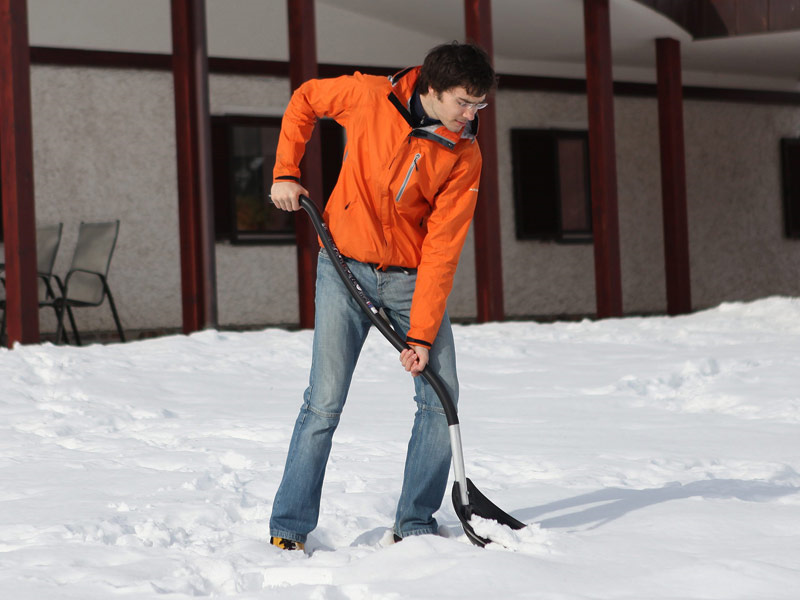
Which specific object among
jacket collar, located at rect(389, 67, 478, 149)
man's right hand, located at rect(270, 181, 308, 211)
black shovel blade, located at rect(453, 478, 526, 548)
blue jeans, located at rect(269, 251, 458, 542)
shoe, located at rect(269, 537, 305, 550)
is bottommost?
shoe, located at rect(269, 537, 305, 550)

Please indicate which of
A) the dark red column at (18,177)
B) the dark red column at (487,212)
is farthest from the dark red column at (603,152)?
the dark red column at (18,177)

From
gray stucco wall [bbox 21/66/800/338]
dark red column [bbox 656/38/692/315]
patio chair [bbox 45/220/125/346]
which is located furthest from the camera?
dark red column [bbox 656/38/692/315]


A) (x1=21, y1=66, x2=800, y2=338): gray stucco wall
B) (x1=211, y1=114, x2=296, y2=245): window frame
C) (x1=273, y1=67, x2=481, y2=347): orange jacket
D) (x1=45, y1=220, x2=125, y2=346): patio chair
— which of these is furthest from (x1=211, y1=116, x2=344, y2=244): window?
(x1=273, y1=67, x2=481, y2=347): orange jacket

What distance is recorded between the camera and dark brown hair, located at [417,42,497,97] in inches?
94.3

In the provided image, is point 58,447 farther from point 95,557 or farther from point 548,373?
point 548,373

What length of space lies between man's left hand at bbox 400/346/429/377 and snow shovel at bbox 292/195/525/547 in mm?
19

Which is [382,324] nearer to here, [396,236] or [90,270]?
[396,236]

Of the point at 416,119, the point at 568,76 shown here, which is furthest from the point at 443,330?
the point at 568,76

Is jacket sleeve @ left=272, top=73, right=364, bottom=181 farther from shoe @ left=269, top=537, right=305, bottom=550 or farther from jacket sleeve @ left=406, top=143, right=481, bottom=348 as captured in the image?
shoe @ left=269, top=537, right=305, bottom=550

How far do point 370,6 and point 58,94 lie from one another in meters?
2.89

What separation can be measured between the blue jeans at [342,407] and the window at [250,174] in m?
7.09

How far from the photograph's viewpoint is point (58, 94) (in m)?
8.95

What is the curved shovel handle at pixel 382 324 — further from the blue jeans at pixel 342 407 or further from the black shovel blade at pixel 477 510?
the black shovel blade at pixel 477 510

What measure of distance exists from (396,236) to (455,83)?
39cm
